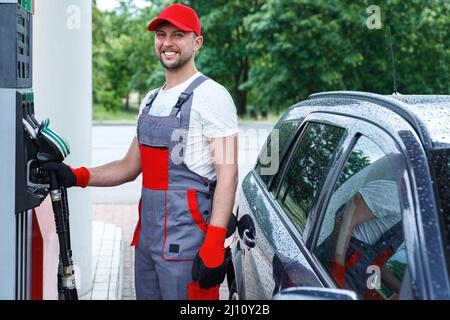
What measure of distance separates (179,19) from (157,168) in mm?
645

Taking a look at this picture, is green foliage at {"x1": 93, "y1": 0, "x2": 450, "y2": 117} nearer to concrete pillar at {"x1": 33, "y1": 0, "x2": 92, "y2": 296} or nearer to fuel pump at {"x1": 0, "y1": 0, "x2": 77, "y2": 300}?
concrete pillar at {"x1": 33, "y1": 0, "x2": 92, "y2": 296}

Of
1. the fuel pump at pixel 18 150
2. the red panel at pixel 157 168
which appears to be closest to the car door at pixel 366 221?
the red panel at pixel 157 168

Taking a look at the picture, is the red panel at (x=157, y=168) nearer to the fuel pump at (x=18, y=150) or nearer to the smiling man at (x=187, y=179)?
the smiling man at (x=187, y=179)

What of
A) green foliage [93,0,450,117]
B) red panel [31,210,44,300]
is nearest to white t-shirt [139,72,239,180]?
red panel [31,210,44,300]

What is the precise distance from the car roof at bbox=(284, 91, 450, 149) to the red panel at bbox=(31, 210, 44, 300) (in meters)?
1.27

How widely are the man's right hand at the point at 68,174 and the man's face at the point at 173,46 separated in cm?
60

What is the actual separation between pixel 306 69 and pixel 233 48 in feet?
23.8

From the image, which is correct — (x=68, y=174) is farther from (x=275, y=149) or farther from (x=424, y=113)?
(x=424, y=113)

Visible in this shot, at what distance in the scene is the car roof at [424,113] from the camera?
6.82 ft

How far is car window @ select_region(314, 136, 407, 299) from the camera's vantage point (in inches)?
81.1

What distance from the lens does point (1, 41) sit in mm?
2369
